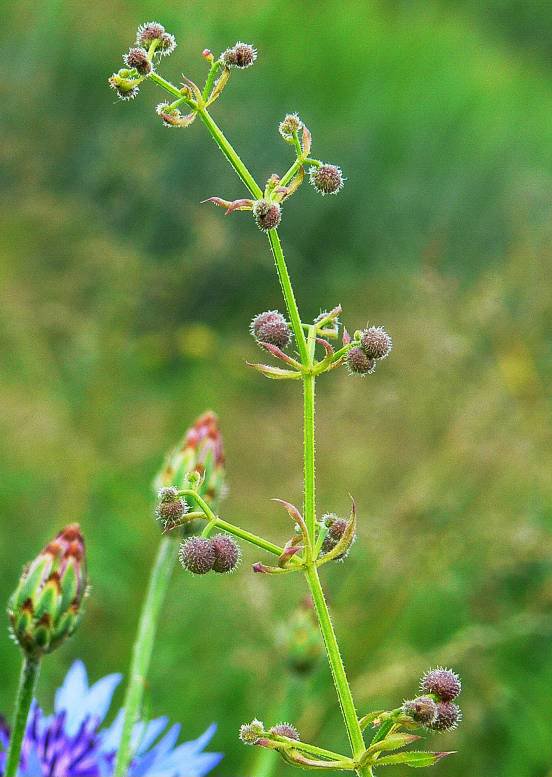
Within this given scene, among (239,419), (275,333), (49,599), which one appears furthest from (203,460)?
(239,419)

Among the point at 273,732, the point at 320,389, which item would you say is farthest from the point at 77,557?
the point at 320,389

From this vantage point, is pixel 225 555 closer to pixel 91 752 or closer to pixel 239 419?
pixel 91 752

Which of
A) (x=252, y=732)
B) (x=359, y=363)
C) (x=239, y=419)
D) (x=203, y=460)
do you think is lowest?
(x=252, y=732)

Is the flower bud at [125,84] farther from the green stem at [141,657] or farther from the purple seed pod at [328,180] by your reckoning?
the green stem at [141,657]

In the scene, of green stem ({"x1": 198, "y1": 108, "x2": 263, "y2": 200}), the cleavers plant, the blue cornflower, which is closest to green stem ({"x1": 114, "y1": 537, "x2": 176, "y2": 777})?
the blue cornflower

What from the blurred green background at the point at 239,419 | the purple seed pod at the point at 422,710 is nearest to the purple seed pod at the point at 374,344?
the purple seed pod at the point at 422,710

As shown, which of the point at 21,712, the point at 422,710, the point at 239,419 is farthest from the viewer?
the point at 239,419
